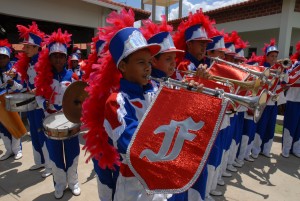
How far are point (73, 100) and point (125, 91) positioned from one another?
139cm

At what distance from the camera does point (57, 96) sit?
403cm

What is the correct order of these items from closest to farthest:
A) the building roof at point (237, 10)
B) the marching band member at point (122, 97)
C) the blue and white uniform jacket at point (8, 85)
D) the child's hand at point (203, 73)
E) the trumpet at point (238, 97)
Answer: the trumpet at point (238, 97)
the marching band member at point (122, 97)
the child's hand at point (203, 73)
the blue and white uniform jacket at point (8, 85)
the building roof at point (237, 10)

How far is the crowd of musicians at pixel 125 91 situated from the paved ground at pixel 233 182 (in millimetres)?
184

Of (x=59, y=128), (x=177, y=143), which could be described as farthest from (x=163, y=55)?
(x=59, y=128)

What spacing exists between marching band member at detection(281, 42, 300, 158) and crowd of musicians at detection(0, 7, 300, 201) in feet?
0.07

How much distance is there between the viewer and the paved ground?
4.09 meters

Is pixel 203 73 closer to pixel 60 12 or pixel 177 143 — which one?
pixel 177 143

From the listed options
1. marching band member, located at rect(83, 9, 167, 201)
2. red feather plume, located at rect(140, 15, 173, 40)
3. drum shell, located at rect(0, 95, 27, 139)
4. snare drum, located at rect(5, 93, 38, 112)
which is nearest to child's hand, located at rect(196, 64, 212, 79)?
red feather plume, located at rect(140, 15, 173, 40)

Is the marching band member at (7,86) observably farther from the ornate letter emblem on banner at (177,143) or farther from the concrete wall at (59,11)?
the ornate letter emblem on banner at (177,143)

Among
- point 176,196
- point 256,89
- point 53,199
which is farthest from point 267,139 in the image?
point 53,199

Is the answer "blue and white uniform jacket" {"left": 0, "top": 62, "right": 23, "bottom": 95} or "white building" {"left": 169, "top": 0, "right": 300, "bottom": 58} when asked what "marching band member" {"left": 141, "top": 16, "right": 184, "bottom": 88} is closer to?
"blue and white uniform jacket" {"left": 0, "top": 62, "right": 23, "bottom": 95}

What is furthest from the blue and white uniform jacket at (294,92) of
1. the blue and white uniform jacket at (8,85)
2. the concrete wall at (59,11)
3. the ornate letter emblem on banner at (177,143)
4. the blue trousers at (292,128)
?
the concrete wall at (59,11)

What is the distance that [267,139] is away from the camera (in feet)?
19.1

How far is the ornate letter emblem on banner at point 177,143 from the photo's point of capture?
146 cm
